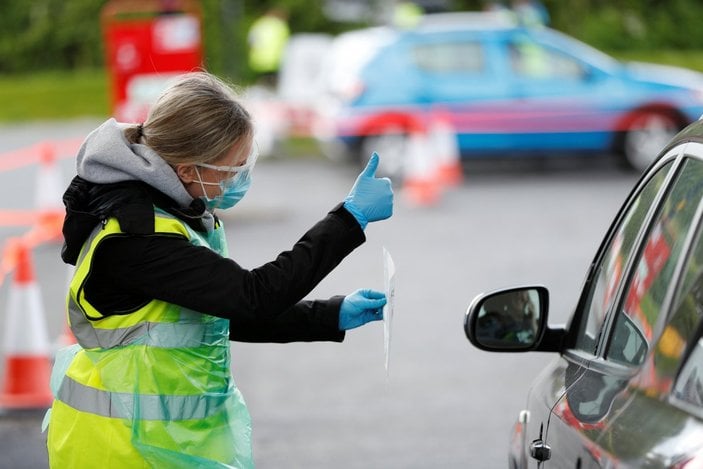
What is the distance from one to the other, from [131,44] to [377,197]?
10911mm

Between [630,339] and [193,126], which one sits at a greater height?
[193,126]

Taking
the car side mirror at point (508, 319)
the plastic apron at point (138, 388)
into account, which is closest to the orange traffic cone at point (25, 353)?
the plastic apron at point (138, 388)

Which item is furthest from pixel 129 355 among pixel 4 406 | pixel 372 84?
pixel 372 84

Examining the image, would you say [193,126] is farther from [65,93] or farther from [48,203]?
[65,93]

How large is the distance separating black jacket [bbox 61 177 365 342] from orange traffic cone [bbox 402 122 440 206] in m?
11.7

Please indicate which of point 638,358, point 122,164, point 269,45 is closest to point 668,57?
point 269,45

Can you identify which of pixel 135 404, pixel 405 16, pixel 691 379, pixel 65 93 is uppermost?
pixel 405 16

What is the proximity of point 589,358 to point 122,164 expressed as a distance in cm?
114

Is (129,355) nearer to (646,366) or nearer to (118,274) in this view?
(118,274)

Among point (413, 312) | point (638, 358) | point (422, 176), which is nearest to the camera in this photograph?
point (638, 358)

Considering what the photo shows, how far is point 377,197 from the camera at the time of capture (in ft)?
11.2

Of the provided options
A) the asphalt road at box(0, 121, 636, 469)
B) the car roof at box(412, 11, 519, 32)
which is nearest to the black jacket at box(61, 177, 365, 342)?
the asphalt road at box(0, 121, 636, 469)

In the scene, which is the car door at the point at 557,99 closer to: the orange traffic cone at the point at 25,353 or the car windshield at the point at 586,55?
the car windshield at the point at 586,55

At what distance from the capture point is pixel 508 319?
3523 millimetres
